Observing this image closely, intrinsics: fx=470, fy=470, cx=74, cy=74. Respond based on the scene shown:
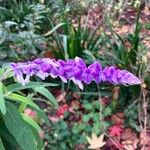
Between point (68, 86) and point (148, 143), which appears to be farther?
point (68, 86)

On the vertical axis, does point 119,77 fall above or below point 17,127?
above

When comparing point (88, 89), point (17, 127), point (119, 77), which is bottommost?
point (88, 89)

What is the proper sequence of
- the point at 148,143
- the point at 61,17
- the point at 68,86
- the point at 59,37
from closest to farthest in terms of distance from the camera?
the point at 148,143 < the point at 68,86 < the point at 59,37 < the point at 61,17

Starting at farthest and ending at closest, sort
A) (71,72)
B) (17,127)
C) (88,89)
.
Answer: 1. (88,89)
2. (17,127)
3. (71,72)

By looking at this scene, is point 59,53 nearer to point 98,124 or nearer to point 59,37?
point 59,37

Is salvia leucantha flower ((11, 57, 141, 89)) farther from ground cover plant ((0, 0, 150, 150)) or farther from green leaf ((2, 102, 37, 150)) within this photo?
ground cover plant ((0, 0, 150, 150))

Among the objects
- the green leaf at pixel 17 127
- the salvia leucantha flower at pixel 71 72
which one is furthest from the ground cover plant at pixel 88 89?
the salvia leucantha flower at pixel 71 72

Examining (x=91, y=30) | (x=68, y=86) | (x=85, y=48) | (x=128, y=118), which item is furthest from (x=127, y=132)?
(x=91, y=30)

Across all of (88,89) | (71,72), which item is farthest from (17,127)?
(88,89)

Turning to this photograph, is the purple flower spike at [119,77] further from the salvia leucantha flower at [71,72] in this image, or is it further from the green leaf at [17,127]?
the green leaf at [17,127]

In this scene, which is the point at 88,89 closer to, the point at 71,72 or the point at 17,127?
the point at 17,127
